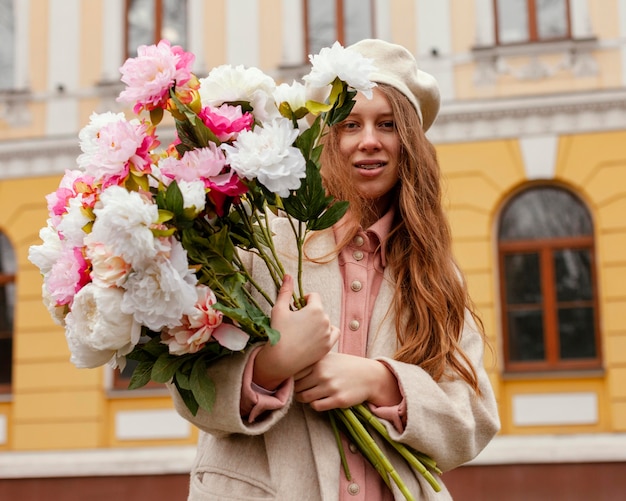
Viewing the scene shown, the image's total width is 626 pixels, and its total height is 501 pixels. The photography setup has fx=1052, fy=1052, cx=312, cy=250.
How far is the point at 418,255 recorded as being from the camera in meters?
2.34

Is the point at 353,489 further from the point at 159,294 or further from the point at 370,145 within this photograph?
the point at 370,145

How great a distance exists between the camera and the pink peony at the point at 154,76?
1.98 meters

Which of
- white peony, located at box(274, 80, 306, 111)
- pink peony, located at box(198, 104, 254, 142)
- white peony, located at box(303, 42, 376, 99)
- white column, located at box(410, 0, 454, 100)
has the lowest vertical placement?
pink peony, located at box(198, 104, 254, 142)

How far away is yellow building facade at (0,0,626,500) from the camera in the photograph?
9.27m

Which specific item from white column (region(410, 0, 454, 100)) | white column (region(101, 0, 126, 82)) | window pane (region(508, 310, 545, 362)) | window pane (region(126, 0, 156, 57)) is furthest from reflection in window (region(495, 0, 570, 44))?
white column (region(101, 0, 126, 82))

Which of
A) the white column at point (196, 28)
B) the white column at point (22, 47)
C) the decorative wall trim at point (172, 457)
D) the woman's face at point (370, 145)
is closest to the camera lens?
the woman's face at point (370, 145)

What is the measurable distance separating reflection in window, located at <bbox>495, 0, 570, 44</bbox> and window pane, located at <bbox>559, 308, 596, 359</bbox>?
2.57m

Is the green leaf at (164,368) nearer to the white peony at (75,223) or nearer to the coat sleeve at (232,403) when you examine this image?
the coat sleeve at (232,403)

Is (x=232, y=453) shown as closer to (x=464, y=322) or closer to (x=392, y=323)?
(x=392, y=323)

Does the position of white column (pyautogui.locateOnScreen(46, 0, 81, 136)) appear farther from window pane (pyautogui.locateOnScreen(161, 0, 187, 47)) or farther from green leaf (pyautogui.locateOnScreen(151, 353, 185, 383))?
green leaf (pyautogui.locateOnScreen(151, 353, 185, 383))

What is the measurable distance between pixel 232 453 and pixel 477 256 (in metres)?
7.59

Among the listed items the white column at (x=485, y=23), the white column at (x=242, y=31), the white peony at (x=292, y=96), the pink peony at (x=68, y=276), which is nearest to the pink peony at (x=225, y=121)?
the white peony at (x=292, y=96)

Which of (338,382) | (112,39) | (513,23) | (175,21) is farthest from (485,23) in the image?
(338,382)

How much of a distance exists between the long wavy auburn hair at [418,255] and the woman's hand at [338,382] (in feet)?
0.46
